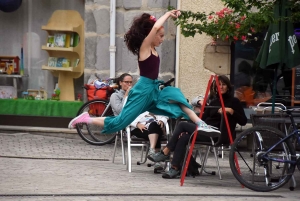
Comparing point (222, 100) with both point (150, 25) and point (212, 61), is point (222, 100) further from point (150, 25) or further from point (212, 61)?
point (212, 61)

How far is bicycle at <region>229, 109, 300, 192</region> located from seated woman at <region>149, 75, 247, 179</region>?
2.71 ft

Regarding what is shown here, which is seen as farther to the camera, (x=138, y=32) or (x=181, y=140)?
(x=181, y=140)

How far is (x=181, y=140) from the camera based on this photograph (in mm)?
9469

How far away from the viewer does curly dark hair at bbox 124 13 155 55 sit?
9211 mm

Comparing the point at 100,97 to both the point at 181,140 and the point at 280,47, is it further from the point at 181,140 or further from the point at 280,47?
the point at 181,140

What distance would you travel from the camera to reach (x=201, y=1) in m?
12.9

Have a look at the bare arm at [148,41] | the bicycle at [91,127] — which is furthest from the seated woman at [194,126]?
the bicycle at [91,127]

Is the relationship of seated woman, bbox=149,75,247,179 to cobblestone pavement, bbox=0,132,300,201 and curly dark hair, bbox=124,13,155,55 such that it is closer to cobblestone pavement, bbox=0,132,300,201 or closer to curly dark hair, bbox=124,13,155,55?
cobblestone pavement, bbox=0,132,300,201

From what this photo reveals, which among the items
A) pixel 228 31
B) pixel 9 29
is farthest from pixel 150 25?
pixel 9 29

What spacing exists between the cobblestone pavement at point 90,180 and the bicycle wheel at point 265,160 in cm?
12

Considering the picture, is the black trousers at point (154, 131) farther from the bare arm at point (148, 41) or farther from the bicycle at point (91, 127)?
the bicycle at point (91, 127)

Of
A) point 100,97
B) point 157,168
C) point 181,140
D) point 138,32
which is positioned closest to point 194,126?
point 181,140

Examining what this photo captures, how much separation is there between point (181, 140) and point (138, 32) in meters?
1.36

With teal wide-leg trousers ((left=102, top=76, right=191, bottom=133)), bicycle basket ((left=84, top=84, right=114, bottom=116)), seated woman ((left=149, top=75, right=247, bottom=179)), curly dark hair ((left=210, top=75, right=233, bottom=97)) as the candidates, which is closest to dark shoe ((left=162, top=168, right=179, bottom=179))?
seated woman ((left=149, top=75, right=247, bottom=179))
